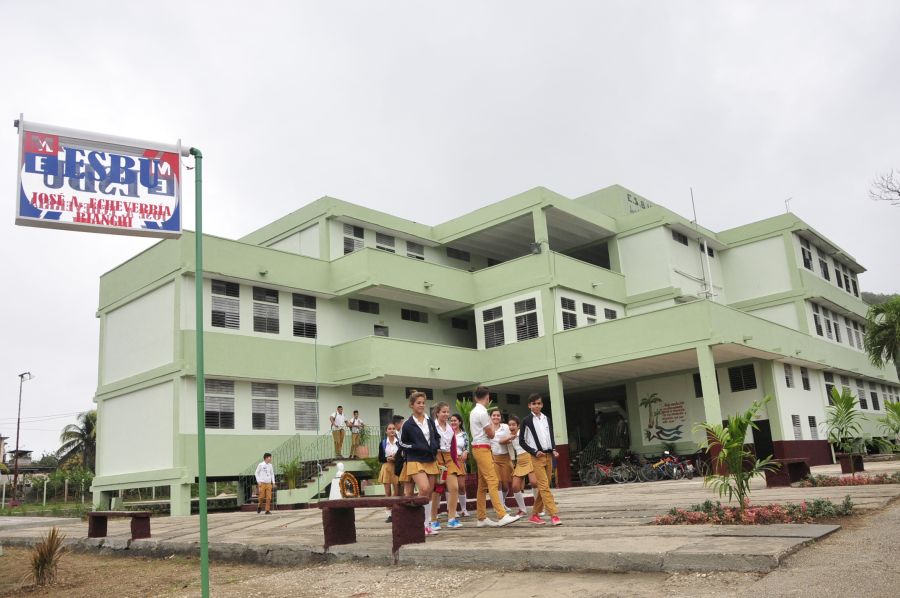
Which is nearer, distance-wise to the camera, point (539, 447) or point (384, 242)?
point (539, 447)

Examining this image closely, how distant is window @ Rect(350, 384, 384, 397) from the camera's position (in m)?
26.9

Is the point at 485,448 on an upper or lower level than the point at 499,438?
lower

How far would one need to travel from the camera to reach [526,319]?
26.8 m

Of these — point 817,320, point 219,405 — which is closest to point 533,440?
point 219,405

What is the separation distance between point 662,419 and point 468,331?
9.05 meters

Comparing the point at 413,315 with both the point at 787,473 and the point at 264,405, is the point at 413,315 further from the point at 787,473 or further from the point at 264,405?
the point at 787,473

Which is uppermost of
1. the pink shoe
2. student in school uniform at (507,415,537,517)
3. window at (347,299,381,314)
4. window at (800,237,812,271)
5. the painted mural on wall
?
window at (800,237,812,271)

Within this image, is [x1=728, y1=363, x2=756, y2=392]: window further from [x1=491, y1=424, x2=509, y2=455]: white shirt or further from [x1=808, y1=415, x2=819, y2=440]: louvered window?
[x1=491, y1=424, x2=509, y2=455]: white shirt

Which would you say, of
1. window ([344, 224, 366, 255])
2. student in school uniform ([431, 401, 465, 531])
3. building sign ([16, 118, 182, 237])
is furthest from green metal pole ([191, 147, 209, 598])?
window ([344, 224, 366, 255])

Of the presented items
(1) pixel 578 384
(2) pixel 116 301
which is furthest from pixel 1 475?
(1) pixel 578 384

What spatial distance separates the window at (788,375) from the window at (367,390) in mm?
14201

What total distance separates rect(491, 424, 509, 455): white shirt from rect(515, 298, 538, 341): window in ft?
51.3

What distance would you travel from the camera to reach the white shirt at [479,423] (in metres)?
10.2

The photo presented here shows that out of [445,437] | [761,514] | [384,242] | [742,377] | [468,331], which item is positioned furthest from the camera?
[468,331]
